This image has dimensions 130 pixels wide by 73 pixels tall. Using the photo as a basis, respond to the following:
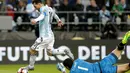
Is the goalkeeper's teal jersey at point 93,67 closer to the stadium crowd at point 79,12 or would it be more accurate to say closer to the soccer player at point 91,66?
the soccer player at point 91,66

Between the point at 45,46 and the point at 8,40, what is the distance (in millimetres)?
4737

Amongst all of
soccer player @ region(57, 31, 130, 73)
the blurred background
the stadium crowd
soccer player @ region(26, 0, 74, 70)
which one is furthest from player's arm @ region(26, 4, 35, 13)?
soccer player @ region(57, 31, 130, 73)

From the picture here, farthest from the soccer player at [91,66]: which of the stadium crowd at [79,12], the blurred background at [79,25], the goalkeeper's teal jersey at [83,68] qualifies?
the stadium crowd at [79,12]

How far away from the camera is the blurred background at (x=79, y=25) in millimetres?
21266

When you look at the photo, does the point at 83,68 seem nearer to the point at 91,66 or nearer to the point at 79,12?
the point at 91,66

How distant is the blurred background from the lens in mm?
21266

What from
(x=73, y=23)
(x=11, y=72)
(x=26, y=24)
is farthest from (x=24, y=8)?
(x=11, y=72)

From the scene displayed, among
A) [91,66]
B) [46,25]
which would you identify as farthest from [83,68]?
[46,25]

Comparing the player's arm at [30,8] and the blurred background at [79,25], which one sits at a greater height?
the player's arm at [30,8]

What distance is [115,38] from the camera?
23.2m

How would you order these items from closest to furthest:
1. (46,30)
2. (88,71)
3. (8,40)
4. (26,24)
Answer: (88,71) → (46,30) → (8,40) → (26,24)

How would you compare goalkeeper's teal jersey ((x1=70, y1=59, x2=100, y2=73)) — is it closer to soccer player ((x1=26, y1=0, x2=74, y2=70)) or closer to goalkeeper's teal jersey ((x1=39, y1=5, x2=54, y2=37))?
soccer player ((x1=26, y1=0, x2=74, y2=70))

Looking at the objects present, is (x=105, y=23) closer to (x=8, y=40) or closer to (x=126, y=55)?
(x=126, y=55)

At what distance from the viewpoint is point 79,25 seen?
23359 millimetres
